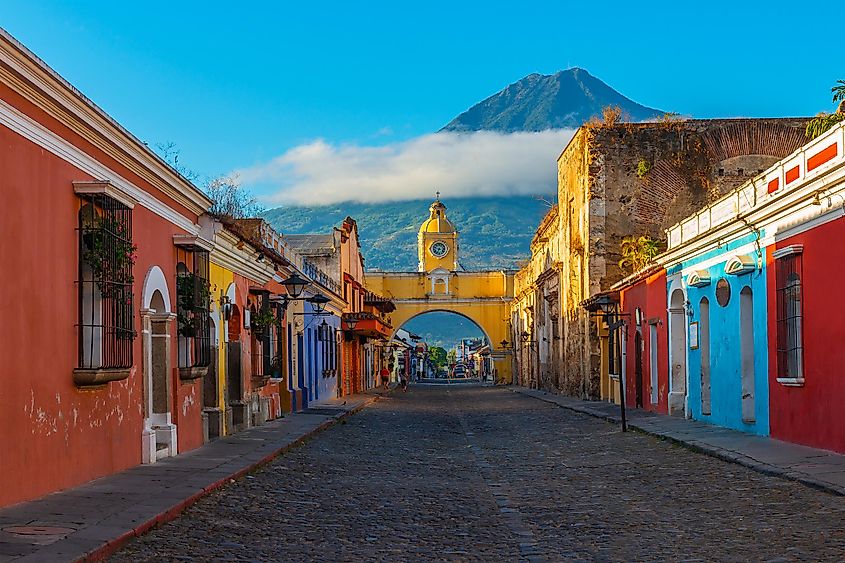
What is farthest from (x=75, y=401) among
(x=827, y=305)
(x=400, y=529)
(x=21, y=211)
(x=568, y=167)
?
(x=568, y=167)

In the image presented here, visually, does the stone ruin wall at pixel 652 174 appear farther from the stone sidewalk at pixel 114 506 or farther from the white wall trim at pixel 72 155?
the white wall trim at pixel 72 155

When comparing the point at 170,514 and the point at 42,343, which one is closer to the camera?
the point at 170,514

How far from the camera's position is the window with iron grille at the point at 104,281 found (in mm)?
10250

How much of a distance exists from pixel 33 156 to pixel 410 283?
62540 mm

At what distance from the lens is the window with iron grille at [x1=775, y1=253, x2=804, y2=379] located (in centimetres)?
1409

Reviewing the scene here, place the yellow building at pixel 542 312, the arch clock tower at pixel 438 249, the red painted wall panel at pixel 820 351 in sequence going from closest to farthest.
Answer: the red painted wall panel at pixel 820 351
the yellow building at pixel 542 312
the arch clock tower at pixel 438 249

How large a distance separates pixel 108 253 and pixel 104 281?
0.30 m

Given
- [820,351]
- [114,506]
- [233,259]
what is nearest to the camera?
[114,506]

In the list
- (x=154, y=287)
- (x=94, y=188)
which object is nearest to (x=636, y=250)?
(x=154, y=287)

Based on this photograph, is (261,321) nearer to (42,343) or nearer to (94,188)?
(94,188)

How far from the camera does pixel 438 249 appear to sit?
82.8m

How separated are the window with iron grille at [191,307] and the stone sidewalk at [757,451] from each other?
6.64 meters

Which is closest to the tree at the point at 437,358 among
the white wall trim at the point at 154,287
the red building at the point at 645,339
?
the red building at the point at 645,339

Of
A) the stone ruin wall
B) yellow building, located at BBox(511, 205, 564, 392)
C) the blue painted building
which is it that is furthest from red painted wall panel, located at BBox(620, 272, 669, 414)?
yellow building, located at BBox(511, 205, 564, 392)
